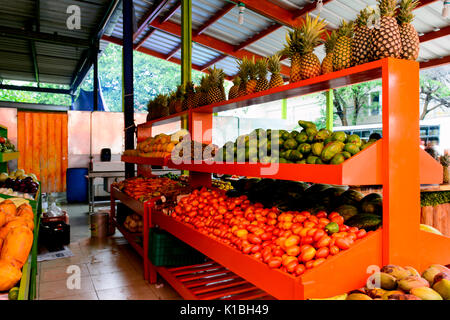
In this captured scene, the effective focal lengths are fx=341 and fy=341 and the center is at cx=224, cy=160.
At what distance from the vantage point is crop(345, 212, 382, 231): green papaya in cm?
196

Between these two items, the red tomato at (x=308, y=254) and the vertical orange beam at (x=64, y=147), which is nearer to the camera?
the red tomato at (x=308, y=254)

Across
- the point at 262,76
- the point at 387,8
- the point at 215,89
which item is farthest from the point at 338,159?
the point at 215,89

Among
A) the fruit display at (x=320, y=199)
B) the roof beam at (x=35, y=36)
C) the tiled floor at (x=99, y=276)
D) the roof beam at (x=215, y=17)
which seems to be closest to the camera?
the fruit display at (x=320, y=199)

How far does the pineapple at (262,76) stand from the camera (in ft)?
9.86

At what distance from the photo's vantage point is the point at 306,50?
94.3 inches

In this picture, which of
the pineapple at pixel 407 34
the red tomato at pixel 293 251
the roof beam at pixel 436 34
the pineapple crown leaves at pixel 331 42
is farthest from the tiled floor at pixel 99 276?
the roof beam at pixel 436 34

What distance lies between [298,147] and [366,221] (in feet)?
2.11

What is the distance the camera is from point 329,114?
10.3 metres

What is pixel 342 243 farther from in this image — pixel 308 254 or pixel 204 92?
pixel 204 92

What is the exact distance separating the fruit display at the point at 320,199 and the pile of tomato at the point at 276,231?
112 millimetres

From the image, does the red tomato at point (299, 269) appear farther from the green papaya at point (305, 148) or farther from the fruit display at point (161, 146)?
the fruit display at point (161, 146)

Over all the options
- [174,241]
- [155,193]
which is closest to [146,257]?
[174,241]

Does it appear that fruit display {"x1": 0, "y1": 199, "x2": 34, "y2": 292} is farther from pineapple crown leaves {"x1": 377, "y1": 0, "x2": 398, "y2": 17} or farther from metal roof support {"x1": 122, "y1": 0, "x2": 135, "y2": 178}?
metal roof support {"x1": 122, "y1": 0, "x2": 135, "y2": 178}
